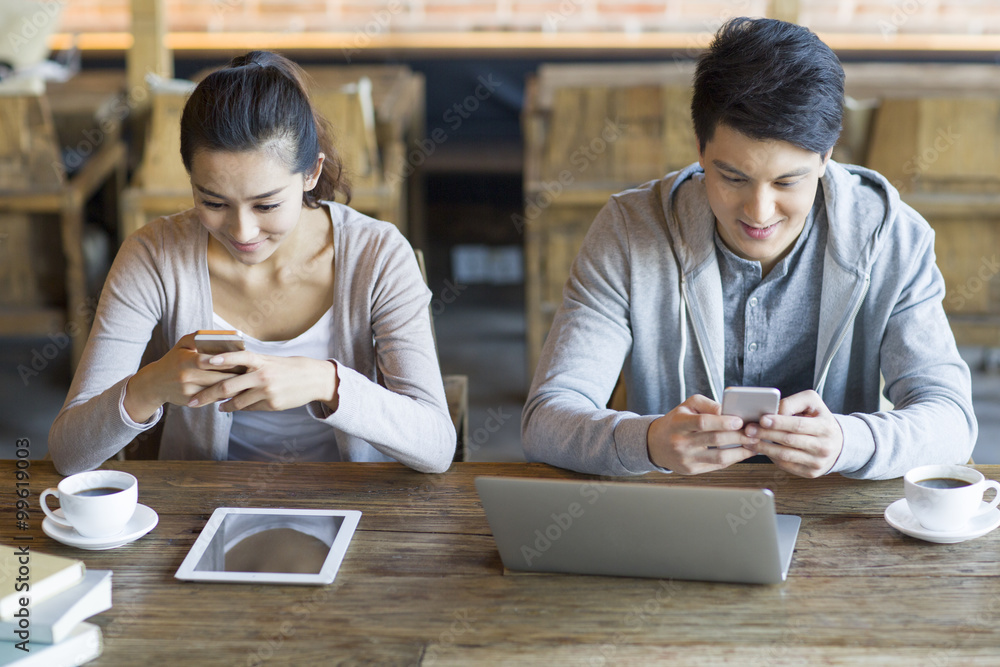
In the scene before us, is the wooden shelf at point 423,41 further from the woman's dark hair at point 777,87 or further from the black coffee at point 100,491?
the black coffee at point 100,491

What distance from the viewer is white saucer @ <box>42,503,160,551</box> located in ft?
3.78

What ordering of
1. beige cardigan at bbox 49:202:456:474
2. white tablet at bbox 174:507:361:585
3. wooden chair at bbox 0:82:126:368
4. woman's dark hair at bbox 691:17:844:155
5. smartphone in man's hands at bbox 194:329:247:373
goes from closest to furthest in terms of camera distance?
white tablet at bbox 174:507:361:585 → smartphone in man's hands at bbox 194:329:247:373 → woman's dark hair at bbox 691:17:844:155 → beige cardigan at bbox 49:202:456:474 → wooden chair at bbox 0:82:126:368

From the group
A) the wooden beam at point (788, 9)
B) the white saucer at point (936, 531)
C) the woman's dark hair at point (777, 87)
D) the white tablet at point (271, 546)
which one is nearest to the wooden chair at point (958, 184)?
the wooden beam at point (788, 9)

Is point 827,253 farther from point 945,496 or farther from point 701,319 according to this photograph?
point 945,496

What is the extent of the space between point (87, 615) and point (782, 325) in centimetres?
107

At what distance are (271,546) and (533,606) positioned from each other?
0.32 m

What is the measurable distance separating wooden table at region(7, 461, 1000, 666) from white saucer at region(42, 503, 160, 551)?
0.01 metres

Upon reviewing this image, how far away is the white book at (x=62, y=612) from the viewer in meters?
0.94

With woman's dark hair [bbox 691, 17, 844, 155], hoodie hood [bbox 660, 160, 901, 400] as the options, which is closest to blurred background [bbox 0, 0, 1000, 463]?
hoodie hood [bbox 660, 160, 901, 400]

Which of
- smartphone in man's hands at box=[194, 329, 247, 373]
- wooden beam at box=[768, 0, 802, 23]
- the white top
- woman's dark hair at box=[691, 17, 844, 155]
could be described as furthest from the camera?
wooden beam at box=[768, 0, 802, 23]

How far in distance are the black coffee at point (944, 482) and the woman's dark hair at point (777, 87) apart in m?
0.46

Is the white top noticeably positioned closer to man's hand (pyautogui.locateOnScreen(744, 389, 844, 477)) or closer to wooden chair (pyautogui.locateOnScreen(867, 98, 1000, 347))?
man's hand (pyautogui.locateOnScreen(744, 389, 844, 477))

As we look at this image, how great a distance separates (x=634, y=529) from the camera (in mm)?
1036

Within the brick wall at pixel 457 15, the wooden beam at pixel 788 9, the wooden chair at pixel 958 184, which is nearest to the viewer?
the wooden chair at pixel 958 184
